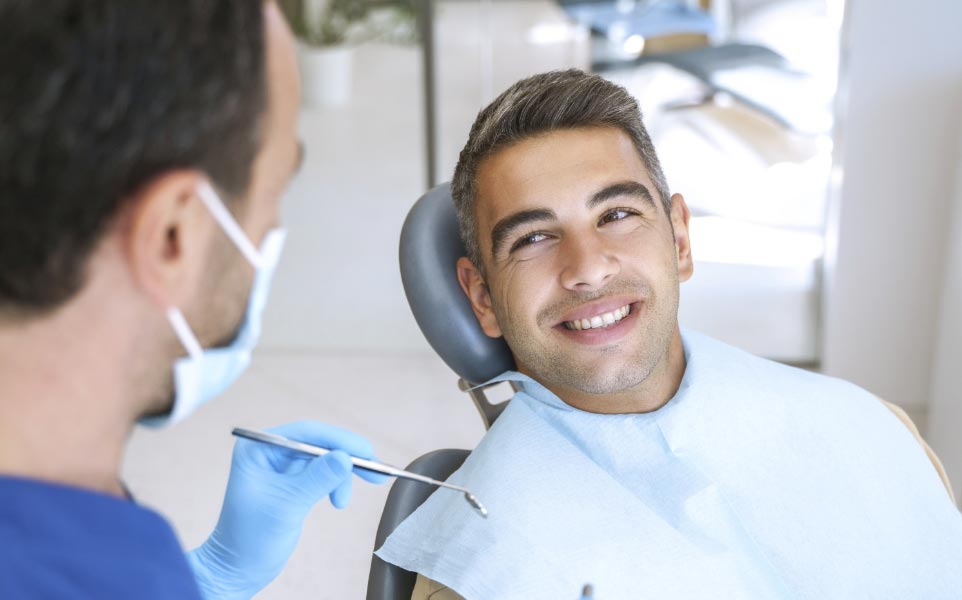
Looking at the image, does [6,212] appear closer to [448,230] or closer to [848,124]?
[448,230]

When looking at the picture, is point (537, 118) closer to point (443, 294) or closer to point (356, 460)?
point (443, 294)

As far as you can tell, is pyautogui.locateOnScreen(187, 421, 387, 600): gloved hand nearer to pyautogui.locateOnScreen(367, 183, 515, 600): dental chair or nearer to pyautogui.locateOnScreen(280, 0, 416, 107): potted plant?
pyautogui.locateOnScreen(367, 183, 515, 600): dental chair

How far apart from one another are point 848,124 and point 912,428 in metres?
1.36

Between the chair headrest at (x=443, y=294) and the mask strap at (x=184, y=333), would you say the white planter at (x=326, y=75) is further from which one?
the mask strap at (x=184, y=333)

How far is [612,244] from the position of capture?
144cm

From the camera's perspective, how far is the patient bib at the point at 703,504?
1.29m

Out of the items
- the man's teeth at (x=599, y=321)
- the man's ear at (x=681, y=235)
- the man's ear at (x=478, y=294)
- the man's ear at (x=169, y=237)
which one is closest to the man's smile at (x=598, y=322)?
the man's teeth at (x=599, y=321)

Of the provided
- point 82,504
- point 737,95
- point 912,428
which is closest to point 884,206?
point 737,95

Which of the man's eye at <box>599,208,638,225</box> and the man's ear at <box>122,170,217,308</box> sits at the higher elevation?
the man's ear at <box>122,170,217,308</box>

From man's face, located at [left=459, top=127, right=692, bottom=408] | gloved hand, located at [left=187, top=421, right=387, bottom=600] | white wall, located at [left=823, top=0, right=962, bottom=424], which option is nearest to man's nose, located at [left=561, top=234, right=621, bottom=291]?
man's face, located at [left=459, top=127, right=692, bottom=408]

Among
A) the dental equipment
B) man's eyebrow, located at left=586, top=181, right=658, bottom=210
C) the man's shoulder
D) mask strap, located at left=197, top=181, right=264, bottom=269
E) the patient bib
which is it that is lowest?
the patient bib

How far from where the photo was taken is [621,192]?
1.45 metres

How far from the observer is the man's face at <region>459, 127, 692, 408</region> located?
1.42 metres

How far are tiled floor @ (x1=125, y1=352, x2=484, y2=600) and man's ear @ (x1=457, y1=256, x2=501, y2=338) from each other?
933mm
